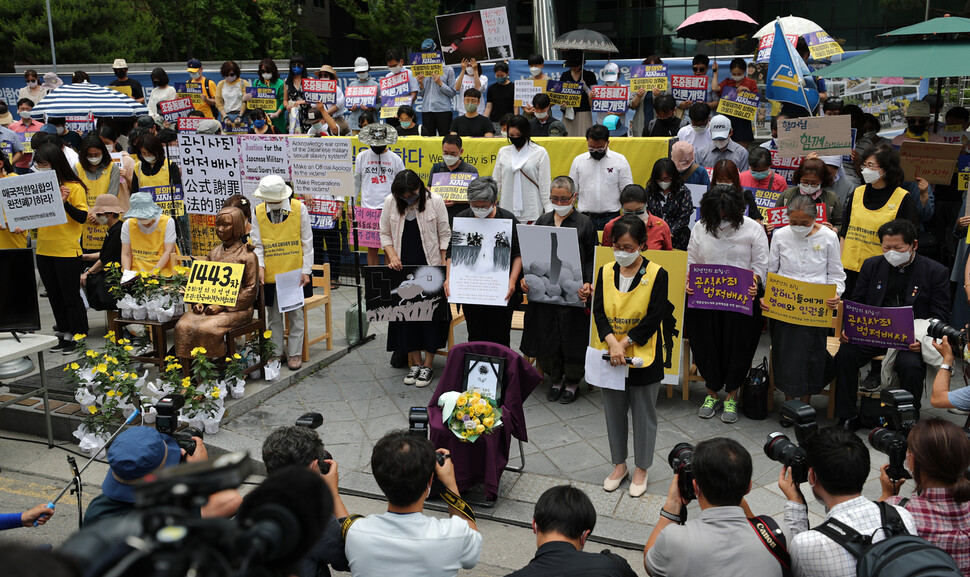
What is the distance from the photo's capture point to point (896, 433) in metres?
3.79

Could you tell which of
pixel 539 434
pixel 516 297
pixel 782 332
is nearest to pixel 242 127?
pixel 516 297

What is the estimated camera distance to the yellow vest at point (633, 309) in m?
5.64

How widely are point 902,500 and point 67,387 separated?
752 centimetres

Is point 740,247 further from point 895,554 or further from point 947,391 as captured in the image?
point 895,554

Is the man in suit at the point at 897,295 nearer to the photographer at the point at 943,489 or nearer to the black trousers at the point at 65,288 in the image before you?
the photographer at the point at 943,489

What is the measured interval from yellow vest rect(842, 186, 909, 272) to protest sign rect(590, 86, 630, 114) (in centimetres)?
462

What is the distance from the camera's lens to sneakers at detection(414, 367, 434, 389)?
8141mm

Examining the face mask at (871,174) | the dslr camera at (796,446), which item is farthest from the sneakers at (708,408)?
the dslr camera at (796,446)

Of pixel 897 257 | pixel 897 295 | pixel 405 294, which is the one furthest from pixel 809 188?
pixel 405 294

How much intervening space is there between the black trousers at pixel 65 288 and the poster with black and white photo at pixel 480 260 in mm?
4569

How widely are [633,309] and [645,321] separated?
123 millimetres

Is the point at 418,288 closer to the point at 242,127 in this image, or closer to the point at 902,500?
the point at 902,500

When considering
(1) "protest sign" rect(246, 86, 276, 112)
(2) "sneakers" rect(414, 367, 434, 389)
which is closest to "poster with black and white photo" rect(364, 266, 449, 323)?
(2) "sneakers" rect(414, 367, 434, 389)

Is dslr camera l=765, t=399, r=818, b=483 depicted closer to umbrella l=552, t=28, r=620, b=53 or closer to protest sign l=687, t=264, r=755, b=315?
protest sign l=687, t=264, r=755, b=315
